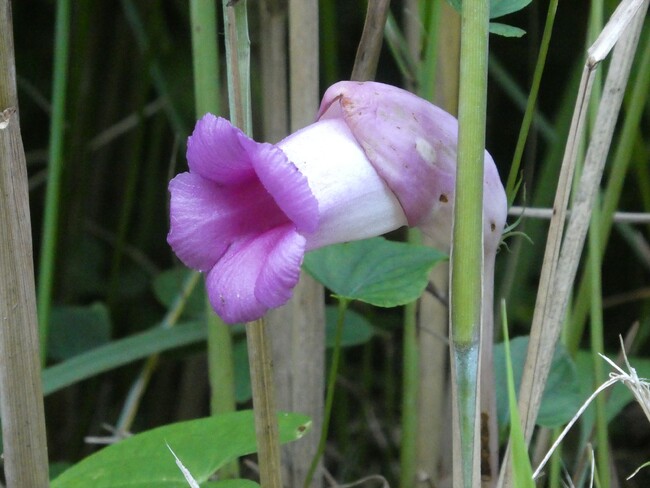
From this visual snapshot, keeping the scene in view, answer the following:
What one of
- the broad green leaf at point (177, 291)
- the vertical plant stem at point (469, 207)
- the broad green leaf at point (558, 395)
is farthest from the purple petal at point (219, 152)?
the broad green leaf at point (177, 291)

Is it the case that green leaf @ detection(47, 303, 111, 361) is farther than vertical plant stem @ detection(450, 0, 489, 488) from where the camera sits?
Yes

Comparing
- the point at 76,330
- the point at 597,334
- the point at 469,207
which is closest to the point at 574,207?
the point at 597,334

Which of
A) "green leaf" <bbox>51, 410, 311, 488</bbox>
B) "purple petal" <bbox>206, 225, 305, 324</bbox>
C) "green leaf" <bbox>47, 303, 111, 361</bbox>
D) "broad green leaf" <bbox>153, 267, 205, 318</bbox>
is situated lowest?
"green leaf" <bbox>47, 303, 111, 361</bbox>

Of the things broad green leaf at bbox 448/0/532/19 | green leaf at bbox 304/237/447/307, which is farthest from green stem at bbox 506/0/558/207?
green leaf at bbox 304/237/447/307

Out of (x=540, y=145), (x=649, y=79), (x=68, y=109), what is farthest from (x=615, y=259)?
(x=68, y=109)

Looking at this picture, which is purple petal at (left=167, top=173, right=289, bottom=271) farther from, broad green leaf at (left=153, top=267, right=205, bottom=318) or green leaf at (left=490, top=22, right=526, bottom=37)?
broad green leaf at (left=153, top=267, right=205, bottom=318)

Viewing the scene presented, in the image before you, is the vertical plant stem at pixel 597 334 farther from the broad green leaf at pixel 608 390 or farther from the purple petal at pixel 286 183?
the purple petal at pixel 286 183
